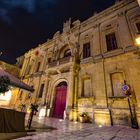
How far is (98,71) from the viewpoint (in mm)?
10312

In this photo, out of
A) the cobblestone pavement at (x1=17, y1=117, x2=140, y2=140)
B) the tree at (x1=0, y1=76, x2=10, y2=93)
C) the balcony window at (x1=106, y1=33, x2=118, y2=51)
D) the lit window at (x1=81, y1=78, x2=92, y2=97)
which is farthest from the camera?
the balcony window at (x1=106, y1=33, x2=118, y2=51)

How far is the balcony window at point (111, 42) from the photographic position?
1069cm

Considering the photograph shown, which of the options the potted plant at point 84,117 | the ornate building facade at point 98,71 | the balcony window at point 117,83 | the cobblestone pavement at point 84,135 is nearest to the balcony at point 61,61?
the ornate building facade at point 98,71

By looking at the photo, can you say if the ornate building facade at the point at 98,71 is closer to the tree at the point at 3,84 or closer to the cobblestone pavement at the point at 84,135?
the cobblestone pavement at the point at 84,135

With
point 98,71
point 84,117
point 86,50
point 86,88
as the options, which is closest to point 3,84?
point 84,117

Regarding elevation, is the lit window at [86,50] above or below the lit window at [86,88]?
above

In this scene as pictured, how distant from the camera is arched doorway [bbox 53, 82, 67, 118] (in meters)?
11.8

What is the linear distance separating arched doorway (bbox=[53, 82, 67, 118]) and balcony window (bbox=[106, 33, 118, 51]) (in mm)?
6211

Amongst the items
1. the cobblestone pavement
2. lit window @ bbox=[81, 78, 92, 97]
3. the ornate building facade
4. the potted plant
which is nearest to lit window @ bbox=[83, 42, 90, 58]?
the ornate building facade

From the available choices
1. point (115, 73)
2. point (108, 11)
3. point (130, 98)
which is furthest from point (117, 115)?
point (108, 11)

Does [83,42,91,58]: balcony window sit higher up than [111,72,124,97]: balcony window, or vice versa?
[83,42,91,58]: balcony window

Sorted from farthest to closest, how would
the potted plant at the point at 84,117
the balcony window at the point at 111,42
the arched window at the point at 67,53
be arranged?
the arched window at the point at 67,53 < the balcony window at the point at 111,42 < the potted plant at the point at 84,117

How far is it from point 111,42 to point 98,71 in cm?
336

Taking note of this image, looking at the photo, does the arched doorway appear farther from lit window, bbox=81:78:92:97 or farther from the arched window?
the arched window
